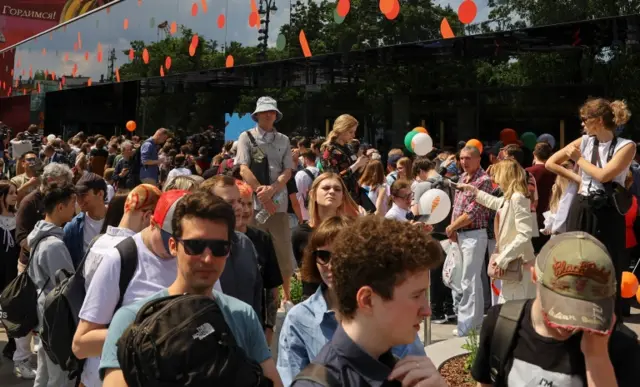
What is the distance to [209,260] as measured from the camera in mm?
2748

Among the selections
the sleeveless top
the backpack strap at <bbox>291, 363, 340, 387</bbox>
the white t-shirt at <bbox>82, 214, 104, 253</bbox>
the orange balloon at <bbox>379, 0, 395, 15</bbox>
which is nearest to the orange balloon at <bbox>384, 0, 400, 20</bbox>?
the orange balloon at <bbox>379, 0, 395, 15</bbox>

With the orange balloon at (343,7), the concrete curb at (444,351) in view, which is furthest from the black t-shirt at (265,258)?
the orange balloon at (343,7)

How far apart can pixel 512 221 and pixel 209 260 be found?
4.56 m

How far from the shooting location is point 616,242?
596 centimetres

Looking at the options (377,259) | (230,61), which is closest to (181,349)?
(377,259)

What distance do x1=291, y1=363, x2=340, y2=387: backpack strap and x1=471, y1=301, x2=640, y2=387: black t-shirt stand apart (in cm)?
106

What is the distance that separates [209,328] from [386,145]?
40.0 ft

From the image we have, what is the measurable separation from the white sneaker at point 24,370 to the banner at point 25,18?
39970 mm

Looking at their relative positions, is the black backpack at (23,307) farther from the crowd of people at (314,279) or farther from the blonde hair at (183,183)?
the blonde hair at (183,183)

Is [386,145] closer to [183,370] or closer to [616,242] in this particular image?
[616,242]

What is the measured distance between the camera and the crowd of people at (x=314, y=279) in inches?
83.2

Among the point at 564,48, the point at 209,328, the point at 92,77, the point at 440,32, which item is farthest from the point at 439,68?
the point at 92,77

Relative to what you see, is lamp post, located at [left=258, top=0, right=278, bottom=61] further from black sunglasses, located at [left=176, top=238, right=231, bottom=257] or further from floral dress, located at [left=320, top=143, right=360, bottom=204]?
black sunglasses, located at [left=176, top=238, right=231, bottom=257]

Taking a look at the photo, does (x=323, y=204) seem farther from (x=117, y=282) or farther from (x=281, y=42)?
(x=281, y=42)
